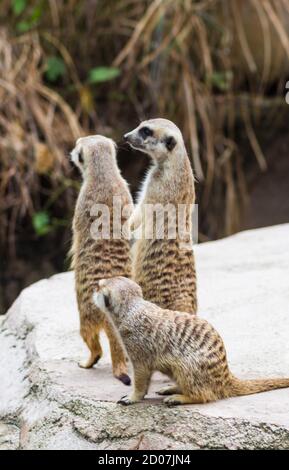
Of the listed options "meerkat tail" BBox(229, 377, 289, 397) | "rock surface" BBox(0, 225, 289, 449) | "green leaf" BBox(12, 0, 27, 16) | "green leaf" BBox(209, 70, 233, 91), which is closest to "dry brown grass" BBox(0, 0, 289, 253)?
"green leaf" BBox(209, 70, 233, 91)

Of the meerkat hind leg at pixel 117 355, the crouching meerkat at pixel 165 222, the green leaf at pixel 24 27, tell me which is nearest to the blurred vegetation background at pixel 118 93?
the green leaf at pixel 24 27

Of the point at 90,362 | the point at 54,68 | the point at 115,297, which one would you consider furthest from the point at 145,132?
the point at 54,68

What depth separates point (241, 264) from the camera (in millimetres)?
4258

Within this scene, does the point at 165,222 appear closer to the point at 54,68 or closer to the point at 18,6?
the point at 54,68

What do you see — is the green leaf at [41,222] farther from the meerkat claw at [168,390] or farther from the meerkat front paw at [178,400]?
the meerkat front paw at [178,400]

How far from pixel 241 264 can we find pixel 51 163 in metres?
2.26

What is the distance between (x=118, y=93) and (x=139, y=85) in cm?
17

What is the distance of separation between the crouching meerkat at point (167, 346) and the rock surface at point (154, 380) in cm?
5

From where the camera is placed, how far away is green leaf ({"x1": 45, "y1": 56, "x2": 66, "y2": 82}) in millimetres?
6355

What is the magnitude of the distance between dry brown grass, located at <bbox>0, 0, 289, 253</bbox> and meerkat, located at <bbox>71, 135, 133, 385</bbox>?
2745 mm

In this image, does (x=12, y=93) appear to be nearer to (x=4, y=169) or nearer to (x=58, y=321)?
(x=4, y=169)

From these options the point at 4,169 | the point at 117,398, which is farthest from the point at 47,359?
the point at 4,169

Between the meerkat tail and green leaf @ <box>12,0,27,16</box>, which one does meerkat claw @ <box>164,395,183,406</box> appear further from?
green leaf @ <box>12,0,27,16</box>

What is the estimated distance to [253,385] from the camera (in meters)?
2.66
